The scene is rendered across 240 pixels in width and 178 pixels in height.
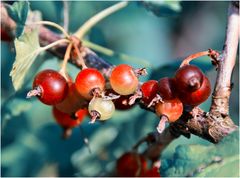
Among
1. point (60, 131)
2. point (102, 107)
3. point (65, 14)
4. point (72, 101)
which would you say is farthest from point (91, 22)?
point (60, 131)

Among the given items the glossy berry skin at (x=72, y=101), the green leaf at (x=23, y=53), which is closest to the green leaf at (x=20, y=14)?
the green leaf at (x=23, y=53)

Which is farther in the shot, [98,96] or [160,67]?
[160,67]

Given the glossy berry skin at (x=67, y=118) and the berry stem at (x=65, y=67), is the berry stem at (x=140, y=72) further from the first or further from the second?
the glossy berry skin at (x=67, y=118)

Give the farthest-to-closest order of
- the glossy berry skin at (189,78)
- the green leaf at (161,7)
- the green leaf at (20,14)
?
the green leaf at (161,7) → the green leaf at (20,14) → the glossy berry skin at (189,78)

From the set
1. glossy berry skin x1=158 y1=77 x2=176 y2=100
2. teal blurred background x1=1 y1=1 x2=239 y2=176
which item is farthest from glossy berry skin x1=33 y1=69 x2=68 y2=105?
teal blurred background x1=1 y1=1 x2=239 y2=176

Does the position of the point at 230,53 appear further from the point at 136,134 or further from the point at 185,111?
the point at 136,134

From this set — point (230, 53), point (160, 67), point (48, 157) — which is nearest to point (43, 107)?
point (48, 157)

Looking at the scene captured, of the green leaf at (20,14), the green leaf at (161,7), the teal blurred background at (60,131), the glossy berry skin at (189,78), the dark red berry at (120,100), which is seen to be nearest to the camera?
the glossy berry skin at (189,78)
